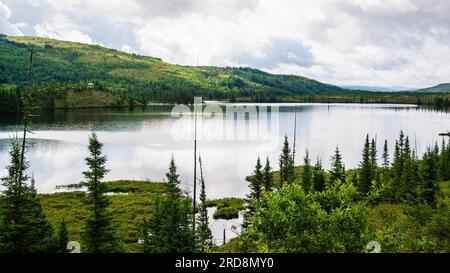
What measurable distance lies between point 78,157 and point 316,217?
308ft

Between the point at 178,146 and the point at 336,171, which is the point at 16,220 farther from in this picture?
the point at 178,146

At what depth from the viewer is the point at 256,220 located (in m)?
16.8

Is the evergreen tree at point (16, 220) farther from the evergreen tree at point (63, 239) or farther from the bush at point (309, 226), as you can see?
the bush at point (309, 226)

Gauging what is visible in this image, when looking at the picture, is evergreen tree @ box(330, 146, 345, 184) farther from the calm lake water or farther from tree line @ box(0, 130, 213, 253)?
the calm lake water

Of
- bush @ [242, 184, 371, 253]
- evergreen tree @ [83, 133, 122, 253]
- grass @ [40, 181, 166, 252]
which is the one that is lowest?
grass @ [40, 181, 166, 252]

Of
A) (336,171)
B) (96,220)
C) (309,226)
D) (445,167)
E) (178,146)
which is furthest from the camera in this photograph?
(178,146)

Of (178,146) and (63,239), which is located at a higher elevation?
(178,146)

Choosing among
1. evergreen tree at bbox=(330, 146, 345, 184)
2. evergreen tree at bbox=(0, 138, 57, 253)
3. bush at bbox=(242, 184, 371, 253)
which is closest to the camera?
bush at bbox=(242, 184, 371, 253)

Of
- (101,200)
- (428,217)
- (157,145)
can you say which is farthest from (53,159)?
(428,217)

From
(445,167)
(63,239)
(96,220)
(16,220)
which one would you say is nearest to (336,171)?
(96,220)

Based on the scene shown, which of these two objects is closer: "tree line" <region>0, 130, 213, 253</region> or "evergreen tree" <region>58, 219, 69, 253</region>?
"tree line" <region>0, 130, 213, 253</region>

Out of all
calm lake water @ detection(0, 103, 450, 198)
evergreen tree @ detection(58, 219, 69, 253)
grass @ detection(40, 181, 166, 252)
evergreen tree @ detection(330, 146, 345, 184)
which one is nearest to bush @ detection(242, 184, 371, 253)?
evergreen tree @ detection(330, 146, 345, 184)
